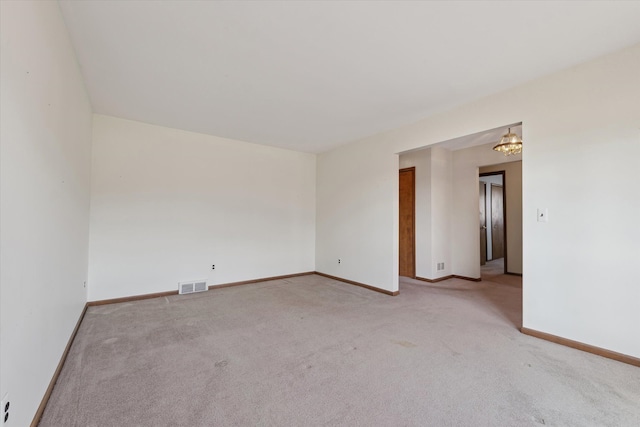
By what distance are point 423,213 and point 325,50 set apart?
371 cm

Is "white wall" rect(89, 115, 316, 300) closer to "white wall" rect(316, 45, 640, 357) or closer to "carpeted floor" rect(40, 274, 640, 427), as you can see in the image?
"carpeted floor" rect(40, 274, 640, 427)

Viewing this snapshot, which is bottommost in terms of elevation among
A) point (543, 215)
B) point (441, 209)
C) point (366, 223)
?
point (366, 223)

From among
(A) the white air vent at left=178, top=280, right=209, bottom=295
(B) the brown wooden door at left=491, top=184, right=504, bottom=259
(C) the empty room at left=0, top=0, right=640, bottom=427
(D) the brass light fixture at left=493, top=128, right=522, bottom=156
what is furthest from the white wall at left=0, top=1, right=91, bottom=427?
(B) the brown wooden door at left=491, top=184, right=504, bottom=259

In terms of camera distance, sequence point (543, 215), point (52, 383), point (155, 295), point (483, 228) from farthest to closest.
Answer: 1. point (483, 228)
2. point (155, 295)
3. point (543, 215)
4. point (52, 383)

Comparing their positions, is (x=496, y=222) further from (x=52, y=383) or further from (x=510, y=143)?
(x=52, y=383)

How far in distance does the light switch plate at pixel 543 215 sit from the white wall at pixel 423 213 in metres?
2.38

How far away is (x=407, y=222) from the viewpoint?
211 inches

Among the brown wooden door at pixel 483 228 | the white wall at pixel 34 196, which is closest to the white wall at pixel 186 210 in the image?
the white wall at pixel 34 196

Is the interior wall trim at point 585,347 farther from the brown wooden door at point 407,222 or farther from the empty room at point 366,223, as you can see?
the brown wooden door at point 407,222

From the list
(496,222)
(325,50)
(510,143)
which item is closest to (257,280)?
(325,50)

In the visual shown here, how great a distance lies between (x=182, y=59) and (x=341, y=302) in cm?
324

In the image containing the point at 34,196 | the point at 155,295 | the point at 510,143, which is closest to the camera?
the point at 34,196

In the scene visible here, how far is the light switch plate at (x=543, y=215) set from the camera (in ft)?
8.39

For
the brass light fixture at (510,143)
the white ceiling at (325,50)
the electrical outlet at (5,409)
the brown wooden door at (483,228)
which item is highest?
the white ceiling at (325,50)
